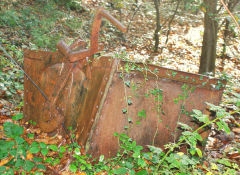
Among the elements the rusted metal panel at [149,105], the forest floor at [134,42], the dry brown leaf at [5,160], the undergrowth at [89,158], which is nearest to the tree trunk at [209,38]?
the forest floor at [134,42]

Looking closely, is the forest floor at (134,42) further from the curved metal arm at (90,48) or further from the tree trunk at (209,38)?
the curved metal arm at (90,48)

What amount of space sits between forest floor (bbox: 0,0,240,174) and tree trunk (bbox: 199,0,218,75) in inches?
30.4

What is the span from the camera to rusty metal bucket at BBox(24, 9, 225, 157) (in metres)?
2.35

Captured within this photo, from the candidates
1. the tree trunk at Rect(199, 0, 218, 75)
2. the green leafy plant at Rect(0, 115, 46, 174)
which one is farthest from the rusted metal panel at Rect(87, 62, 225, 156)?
the tree trunk at Rect(199, 0, 218, 75)

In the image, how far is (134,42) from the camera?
30.8 feet

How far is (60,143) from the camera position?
8.79ft

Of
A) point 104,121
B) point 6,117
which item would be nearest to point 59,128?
point 104,121

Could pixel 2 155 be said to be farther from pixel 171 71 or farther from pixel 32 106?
pixel 171 71

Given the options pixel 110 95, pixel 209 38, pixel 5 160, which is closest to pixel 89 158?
pixel 110 95

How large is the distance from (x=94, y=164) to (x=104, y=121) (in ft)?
1.36

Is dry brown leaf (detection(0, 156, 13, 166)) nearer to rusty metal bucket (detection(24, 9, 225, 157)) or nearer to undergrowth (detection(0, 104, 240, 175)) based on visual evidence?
undergrowth (detection(0, 104, 240, 175))

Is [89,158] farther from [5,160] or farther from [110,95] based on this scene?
[5,160]

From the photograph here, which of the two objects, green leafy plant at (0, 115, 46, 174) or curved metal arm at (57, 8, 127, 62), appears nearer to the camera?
green leafy plant at (0, 115, 46, 174)

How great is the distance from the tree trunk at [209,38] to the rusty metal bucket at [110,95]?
3816 millimetres
